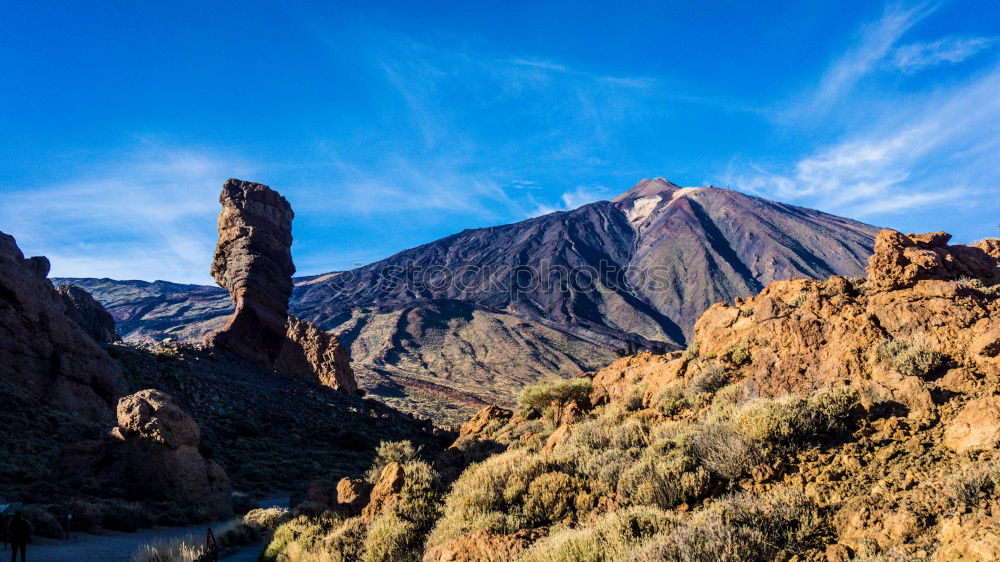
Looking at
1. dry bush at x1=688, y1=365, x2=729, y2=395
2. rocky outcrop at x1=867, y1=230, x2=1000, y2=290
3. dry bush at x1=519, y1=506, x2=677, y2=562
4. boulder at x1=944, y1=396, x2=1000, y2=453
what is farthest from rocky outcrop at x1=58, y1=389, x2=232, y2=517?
rocky outcrop at x1=867, y1=230, x2=1000, y2=290

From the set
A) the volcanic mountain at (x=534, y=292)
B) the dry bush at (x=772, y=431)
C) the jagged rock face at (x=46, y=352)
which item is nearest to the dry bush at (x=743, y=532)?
the dry bush at (x=772, y=431)

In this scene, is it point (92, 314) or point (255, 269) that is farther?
point (92, 314)

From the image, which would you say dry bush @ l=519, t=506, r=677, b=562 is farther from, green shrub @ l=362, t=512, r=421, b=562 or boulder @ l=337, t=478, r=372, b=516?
boulder @ l=337, t=478, r=372, b=516

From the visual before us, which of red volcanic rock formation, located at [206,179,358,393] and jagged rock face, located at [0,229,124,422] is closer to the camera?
jagged rock face, located at [0,229,124,422]

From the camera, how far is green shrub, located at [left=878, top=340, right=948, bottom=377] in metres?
6.66

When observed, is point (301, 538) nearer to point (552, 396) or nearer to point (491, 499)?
point (491, 499)

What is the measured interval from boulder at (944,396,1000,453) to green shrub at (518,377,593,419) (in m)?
9.13

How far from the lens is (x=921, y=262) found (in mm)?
8719

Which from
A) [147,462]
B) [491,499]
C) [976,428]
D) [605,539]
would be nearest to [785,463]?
[976,428]

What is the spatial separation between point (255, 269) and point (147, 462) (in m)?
21.5

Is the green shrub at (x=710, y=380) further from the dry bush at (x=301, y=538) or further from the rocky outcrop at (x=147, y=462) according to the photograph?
the rocky outcrop at (x=147, y=462)

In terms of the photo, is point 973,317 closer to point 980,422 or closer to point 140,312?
point 980,422

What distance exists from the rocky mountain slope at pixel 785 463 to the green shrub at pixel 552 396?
363cm

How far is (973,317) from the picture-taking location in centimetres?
698
